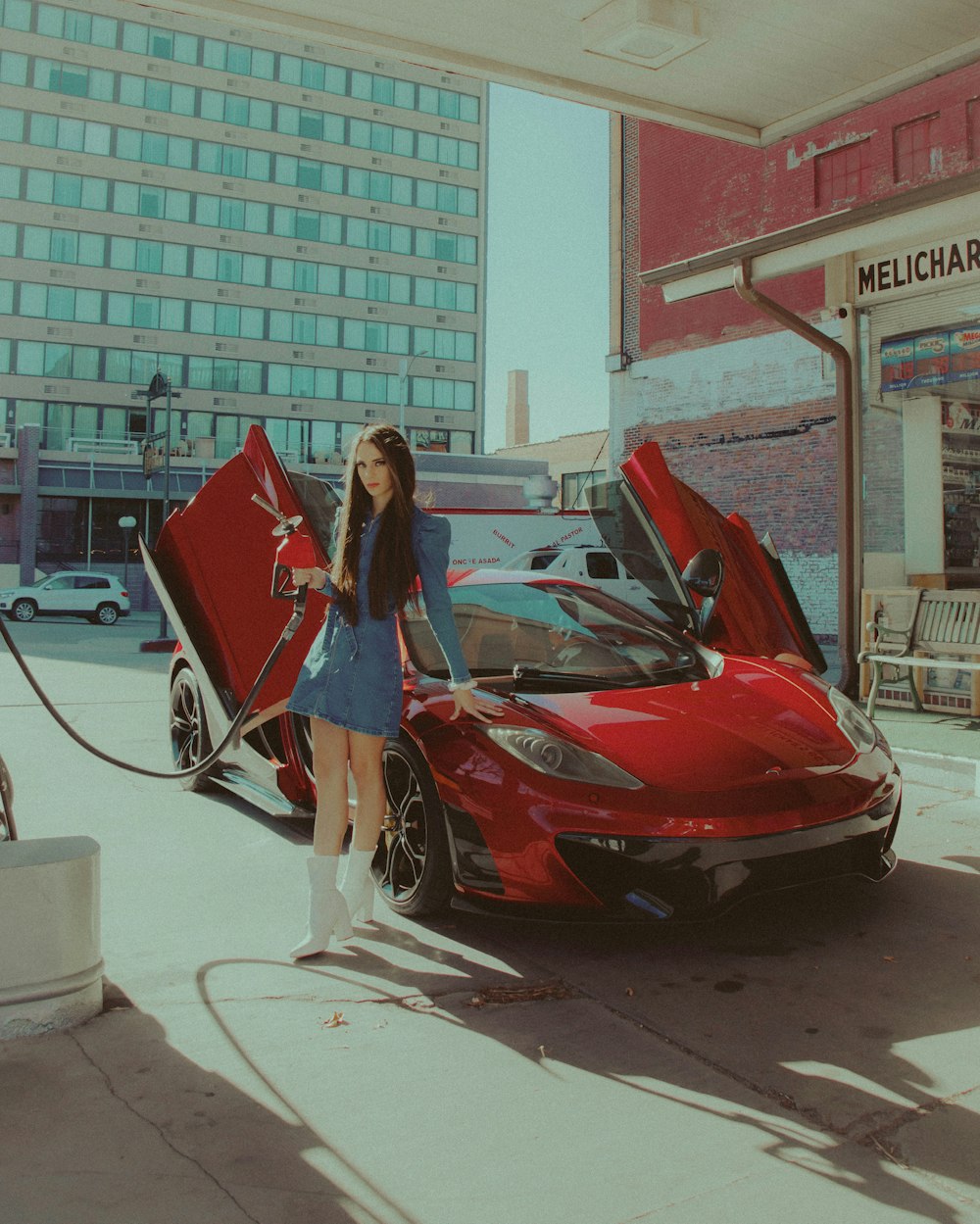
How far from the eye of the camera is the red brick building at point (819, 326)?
28.4 ft

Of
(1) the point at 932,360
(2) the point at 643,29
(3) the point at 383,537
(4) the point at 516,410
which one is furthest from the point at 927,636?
(4) the point at 516,410

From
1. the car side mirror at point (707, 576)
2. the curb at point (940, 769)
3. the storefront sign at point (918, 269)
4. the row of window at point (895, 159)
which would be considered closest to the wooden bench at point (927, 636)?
the curb at point (940, 769)

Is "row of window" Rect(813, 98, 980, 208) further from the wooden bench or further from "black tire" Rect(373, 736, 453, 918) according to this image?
"black tire" Rect(373, 736, 453, 918)

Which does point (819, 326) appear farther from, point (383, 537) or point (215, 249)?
point (215, 249)

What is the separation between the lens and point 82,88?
5000 centimetres

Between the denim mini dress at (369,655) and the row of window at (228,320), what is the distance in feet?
164

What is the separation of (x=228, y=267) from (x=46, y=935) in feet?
172

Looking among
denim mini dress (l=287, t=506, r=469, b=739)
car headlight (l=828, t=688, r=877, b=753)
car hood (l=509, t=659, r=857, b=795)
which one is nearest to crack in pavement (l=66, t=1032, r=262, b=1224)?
denim mini dress (l=287, t=506, r=469, b=739)

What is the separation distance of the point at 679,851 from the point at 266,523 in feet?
8.63

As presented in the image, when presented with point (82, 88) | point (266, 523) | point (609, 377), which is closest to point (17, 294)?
point (82, 88)

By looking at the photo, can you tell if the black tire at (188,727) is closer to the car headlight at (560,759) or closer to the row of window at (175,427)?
the car headlight at (560,759)

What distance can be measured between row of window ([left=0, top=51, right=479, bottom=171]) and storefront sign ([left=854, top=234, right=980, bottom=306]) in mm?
50003

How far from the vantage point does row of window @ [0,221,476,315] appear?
1919 inches

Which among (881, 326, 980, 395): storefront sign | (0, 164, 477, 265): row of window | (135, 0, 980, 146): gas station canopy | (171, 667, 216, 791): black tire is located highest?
(0, 164, 477, 265): row of window
